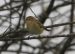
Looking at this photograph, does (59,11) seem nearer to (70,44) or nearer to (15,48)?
(70,44)

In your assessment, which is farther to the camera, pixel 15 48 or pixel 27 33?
pixel 15 48

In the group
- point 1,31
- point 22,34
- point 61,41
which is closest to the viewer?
point 1,31

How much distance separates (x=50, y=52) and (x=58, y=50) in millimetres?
713

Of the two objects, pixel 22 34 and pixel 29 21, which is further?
pixel 29 21

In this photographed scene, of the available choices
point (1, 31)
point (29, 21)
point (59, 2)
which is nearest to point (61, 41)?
point (59, 2)

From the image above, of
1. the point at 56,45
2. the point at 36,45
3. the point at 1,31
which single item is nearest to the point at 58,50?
the point at 56,45

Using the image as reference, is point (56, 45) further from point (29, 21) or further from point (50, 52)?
point (29, 21)

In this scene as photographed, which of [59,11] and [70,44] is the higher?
[59,11]

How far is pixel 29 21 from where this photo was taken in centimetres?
483

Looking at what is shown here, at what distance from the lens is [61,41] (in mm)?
7961

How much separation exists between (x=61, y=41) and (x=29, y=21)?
3.23m

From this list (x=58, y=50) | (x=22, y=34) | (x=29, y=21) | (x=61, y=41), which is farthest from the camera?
(x=61, y=41)

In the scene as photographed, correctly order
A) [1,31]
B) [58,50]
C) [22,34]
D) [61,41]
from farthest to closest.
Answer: [61,41] < [58,50] < [22,34] < [1,31]

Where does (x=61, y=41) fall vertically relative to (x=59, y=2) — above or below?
below
